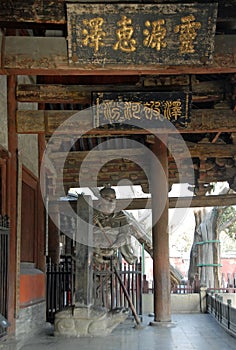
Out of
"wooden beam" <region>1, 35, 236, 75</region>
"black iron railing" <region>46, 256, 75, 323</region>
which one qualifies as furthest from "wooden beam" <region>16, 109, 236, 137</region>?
"black iron railing" <region>46, 256, 75, 323</region>

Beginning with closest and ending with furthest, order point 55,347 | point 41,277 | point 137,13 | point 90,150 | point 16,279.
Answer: point 137,13, point 55,347, point 16,279, point 41,277, point 90,150

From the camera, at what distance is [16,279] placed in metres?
6.70

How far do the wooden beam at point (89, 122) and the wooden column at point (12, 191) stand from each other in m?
0.18

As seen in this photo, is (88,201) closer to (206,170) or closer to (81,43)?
(81,43)

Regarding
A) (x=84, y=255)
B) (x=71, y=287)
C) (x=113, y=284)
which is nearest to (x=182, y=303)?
(x=113, y=284)

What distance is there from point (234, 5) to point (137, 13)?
1.15m

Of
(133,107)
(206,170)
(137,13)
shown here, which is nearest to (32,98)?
(133,107)

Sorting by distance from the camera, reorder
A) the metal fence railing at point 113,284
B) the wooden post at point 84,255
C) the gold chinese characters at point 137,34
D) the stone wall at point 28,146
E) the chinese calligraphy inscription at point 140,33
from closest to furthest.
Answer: the chinese calligraphy inscription at point 140,33 < the gold chinese characters at point 137,34 < the wooden post at point 84,255 < the stone wall at point 28,146 < the metal fence railing at point 113,284

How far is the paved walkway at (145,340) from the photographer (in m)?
6.21

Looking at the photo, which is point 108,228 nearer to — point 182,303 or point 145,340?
point 145,340

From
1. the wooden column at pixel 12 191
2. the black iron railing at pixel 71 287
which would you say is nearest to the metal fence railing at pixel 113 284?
the black iron railing at pixel 71 287

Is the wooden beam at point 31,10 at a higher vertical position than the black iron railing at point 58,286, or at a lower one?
higher

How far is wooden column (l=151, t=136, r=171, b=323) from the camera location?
27.2 feet

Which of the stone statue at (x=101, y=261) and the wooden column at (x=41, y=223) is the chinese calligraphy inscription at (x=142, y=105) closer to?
A: the stone statue at (x=101, y=261)
